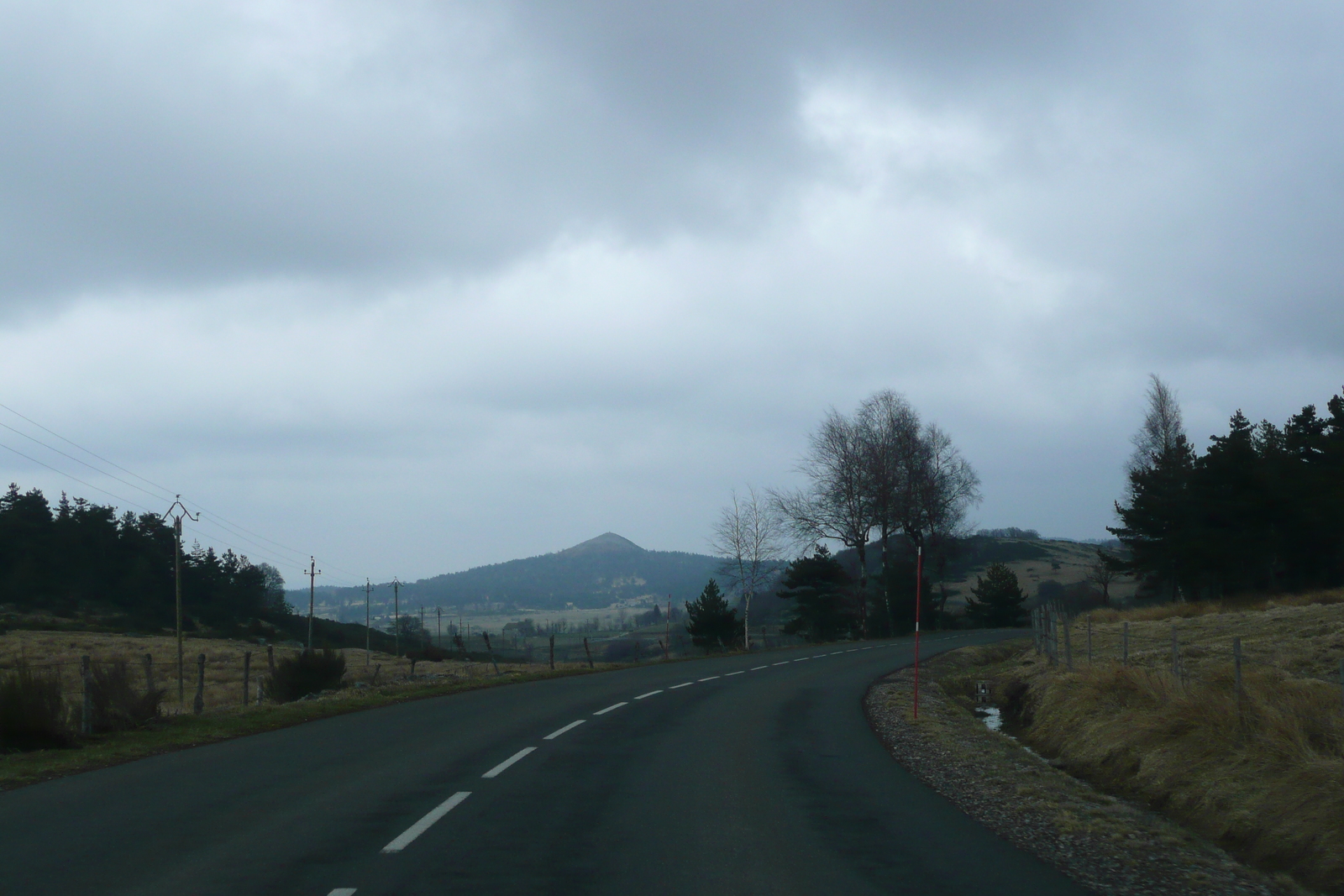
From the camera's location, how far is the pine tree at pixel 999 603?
67625 millimetres

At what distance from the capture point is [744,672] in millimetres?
26766

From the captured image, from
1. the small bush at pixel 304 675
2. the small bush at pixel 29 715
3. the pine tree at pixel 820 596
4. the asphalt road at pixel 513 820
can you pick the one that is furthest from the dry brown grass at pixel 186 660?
the asphalt road at pixel 513 820

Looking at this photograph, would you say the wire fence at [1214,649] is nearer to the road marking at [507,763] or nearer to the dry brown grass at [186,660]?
the road marking at [507,763]

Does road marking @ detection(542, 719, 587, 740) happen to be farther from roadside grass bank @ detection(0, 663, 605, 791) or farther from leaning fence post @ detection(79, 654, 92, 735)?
leaning fence post @ detection(79, 654, 92, 735)

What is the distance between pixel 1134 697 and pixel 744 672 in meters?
14.5

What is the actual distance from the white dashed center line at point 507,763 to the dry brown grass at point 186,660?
26.8 metres

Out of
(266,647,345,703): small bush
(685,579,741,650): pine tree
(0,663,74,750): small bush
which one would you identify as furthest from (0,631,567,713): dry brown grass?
(0,663,74,750): small bush

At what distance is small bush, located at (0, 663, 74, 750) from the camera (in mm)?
12781

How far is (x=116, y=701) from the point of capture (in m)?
14.8

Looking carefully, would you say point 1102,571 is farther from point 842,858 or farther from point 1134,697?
point 842,858

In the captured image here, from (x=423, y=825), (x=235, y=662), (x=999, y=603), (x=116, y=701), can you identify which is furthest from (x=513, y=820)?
(x=999, y=603)

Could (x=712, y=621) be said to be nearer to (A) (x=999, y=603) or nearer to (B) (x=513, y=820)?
(A) (x=999, y=603)

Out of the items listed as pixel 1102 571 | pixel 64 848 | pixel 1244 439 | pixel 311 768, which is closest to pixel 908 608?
pixel 1244 439

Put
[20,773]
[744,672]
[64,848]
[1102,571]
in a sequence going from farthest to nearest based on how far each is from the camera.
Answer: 1. [1102,571]
2. [744,672]
3. [20,773]
4. [64,848]
